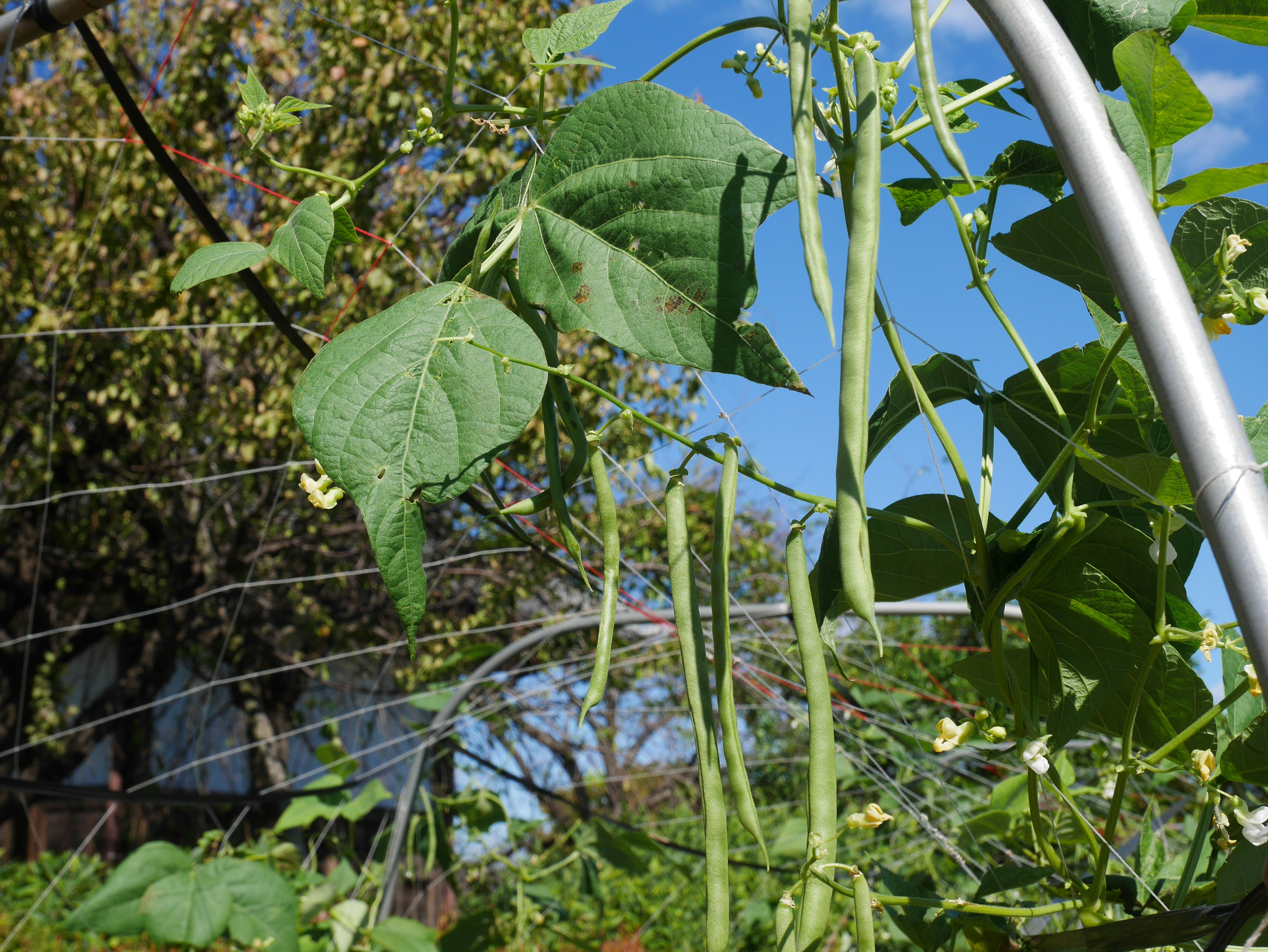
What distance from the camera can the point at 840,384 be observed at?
0.31 metres

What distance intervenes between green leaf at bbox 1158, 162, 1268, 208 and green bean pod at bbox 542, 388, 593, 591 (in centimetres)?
26

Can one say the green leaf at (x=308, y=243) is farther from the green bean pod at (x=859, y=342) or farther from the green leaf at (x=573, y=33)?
the green bean pod at (x=859, y=342)

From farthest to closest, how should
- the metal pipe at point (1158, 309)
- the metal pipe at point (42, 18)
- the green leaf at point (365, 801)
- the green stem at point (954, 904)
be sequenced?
1. the green leaf at point (365, 801)
2. the metal pipe at point (42, 18)
3. the green stem at point (954, 904)
4. the metal pipe at point (1158, 309)

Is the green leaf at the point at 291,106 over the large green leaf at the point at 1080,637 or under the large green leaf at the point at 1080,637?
over

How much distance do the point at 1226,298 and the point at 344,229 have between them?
41 centimetres

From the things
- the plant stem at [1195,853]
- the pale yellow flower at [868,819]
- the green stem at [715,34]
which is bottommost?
the plant stem at [1195,853]

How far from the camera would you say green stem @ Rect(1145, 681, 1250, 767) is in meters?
0.37

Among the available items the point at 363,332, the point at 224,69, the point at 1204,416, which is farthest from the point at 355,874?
the point at 224,69

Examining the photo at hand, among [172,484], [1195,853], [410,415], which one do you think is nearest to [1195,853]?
[1195,853]

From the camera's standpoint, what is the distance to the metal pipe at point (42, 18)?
0.68 meters

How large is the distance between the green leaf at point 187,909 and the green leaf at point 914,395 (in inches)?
49.0

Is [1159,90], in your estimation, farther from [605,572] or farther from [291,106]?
[291,106]

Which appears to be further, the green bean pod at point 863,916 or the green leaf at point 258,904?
the green leaf at point 258,904

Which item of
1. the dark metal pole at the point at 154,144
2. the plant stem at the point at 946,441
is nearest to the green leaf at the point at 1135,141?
the plant stem at the point at 946,441
